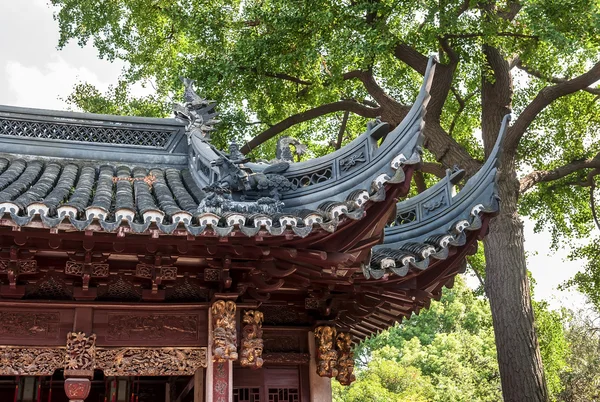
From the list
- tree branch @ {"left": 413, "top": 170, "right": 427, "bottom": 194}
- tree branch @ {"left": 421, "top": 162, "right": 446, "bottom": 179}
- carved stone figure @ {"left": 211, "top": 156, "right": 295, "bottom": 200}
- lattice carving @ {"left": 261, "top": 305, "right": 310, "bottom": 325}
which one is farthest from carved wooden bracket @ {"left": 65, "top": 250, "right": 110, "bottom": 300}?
tree branch @ {"left": 413, "top": 170, "right": 427, "bottom": 194}

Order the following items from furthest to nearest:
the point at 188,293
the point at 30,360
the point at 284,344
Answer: the point at 284,344
the point at 188,293
the point at 30,360

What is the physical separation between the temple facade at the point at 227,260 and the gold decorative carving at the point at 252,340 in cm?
1

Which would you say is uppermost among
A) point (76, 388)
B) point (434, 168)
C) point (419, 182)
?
point (419, 182)

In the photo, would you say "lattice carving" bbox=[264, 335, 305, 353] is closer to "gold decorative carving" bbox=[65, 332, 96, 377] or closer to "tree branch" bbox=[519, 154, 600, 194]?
"gold decorative carving" bbox=[65, 332, 96, 377]

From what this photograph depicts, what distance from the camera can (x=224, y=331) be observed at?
5.39 meters

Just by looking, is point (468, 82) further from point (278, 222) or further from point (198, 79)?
point (278, 222)

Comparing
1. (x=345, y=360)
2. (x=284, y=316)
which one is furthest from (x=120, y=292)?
(x=345, y=360)

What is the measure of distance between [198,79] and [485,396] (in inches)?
674

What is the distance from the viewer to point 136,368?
5.40m

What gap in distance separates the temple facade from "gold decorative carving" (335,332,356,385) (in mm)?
15

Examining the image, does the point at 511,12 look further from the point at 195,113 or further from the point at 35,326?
the point at 35,326

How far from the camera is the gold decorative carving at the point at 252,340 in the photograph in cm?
548

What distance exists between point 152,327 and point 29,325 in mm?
1014

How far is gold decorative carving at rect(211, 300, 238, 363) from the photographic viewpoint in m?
5.31
